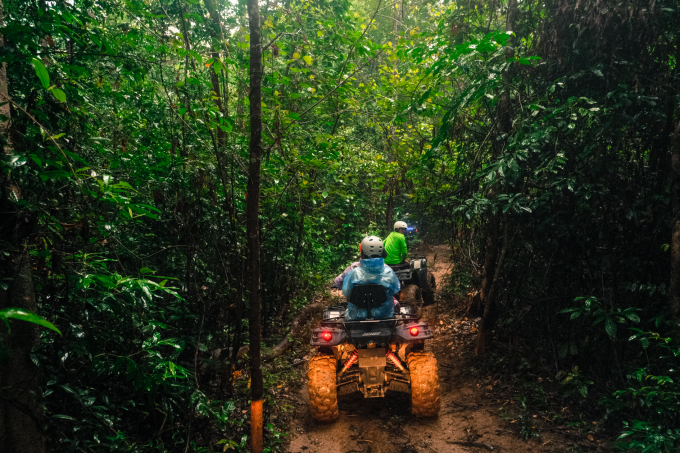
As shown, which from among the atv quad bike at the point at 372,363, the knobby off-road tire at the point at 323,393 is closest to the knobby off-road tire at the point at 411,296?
the atv quad bike at the point at 372,363

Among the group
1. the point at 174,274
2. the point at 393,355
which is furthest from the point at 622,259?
the point at 174,274

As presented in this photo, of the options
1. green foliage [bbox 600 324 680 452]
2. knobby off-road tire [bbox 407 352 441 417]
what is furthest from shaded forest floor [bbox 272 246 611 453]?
green foliage [bbox 600 324 680 452]

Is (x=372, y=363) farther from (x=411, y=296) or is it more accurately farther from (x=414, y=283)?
(x=414, y=283)

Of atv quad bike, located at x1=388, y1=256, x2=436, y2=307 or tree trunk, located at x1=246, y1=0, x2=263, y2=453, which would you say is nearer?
tree trunk, located at x1=246, y1=0, x2=263, y2=453

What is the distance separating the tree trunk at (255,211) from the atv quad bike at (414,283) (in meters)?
4.81

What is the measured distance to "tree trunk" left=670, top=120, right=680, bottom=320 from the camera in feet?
12.2

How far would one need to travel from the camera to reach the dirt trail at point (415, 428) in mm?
4172

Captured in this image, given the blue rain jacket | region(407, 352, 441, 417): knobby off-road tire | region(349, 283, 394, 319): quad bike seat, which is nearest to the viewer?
region(407, 352, 441, 417): knobby off-road tire

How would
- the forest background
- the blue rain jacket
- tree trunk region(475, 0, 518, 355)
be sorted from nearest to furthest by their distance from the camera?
1. the forest background
2. the blue rain jacket
3. tree trunk region(475, 0, 518, 355)

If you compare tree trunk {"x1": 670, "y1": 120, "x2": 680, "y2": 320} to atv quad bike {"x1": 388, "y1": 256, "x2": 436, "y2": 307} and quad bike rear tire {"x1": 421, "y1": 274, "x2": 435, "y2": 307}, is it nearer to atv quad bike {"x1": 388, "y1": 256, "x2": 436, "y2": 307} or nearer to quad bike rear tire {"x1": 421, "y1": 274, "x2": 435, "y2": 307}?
atv quad bike {"x1": 388, "y1": 256, "x2": 436, "y2": 307}

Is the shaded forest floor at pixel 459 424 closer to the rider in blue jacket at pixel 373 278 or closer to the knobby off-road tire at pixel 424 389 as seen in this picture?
the knobby off-road tire at pixel 424 389

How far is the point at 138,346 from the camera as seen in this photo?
3059 mm

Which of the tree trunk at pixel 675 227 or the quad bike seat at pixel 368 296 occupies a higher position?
the tree trunk at pixel 675 227

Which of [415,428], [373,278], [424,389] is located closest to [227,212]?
[373,278]
